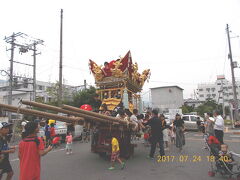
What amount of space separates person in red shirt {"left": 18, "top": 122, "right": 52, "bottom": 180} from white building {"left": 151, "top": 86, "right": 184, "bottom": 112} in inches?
1814

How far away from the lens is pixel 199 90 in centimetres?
7044

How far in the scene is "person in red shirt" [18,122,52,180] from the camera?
295 cm

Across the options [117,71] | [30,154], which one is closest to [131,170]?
[30,154]

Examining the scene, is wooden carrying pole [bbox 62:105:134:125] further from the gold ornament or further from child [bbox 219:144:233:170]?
the gold ornament

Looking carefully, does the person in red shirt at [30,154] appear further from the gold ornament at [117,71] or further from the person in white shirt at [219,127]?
the person in white shirt at [219,127]

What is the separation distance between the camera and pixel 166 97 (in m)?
49.0

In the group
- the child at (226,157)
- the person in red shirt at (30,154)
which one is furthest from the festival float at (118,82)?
the person in red shirt at (30,154)

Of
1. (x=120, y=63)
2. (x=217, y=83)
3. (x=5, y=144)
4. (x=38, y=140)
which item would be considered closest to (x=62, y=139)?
(x=120, y=63)

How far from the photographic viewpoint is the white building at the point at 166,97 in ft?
159

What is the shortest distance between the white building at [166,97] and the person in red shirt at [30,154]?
1814 inches

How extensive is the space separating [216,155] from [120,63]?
548cm

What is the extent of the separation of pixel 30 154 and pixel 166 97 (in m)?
48.0

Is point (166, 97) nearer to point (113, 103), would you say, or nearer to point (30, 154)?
point (113, 103)

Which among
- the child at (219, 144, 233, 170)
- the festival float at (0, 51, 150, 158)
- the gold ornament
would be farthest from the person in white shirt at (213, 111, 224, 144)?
the gold ornament
